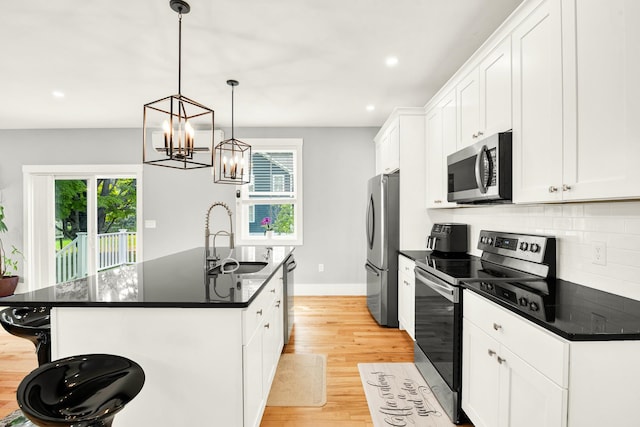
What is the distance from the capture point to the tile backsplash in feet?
5.07

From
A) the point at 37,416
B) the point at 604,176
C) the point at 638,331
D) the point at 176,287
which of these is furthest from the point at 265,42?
the point at 638,331

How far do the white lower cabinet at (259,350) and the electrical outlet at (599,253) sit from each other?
175 centimetres

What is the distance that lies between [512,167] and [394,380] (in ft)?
5.63

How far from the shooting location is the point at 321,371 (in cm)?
267

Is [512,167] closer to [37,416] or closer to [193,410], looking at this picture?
[193,410]

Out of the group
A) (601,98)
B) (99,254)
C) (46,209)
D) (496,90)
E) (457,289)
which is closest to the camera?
(601,98)

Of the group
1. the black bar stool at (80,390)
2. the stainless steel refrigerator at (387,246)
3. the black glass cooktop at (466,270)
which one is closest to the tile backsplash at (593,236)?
the black glass cooktop at (466,270)

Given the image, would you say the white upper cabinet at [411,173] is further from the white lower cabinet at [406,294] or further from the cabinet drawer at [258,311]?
the cabinet drawer at [258,311]

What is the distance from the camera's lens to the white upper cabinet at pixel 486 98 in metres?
1.99

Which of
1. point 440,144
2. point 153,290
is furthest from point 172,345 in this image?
point 440,144

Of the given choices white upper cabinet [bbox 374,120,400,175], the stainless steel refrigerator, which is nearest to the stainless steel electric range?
the stainless steel refrigerator

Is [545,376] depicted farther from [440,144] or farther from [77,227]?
[77,227]

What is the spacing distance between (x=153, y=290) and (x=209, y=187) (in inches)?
145

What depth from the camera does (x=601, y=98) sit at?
1.33 metres
